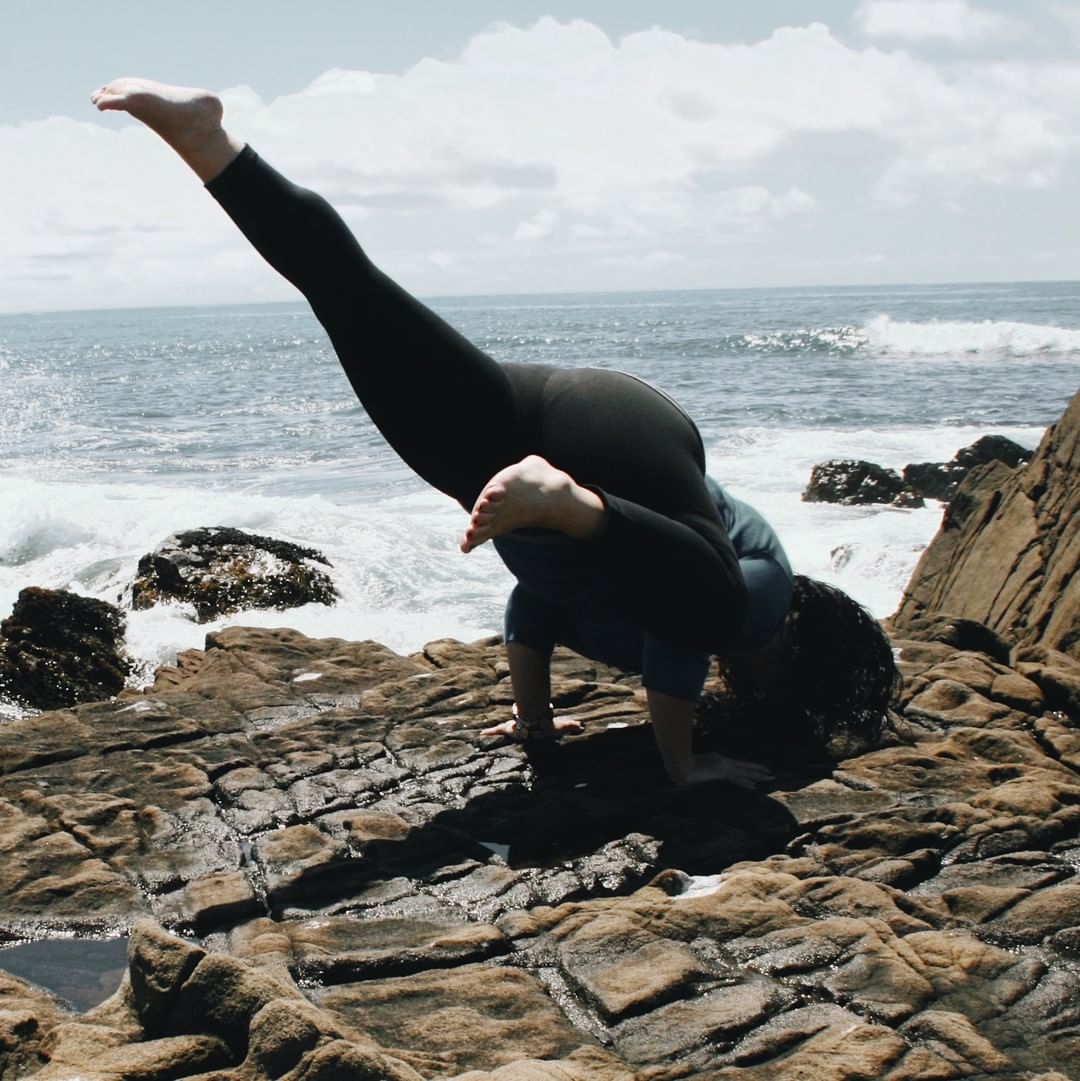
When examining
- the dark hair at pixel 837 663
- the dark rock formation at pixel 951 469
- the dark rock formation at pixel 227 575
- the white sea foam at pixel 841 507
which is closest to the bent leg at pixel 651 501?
the dark hair at pixel 837 663

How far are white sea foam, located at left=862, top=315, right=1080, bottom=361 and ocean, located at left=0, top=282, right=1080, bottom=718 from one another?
0.14 metres

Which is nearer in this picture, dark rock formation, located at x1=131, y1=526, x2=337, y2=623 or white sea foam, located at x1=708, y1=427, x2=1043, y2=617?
dark rock formation, located at x1=131, y1=526, x2=337, y2=623

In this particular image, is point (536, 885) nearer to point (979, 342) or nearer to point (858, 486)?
Result: point (858, 486)

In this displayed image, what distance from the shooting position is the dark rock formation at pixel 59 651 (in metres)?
7.94

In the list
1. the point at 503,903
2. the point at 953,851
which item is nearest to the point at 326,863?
the point at 503,903

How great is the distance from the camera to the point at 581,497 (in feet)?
11.6

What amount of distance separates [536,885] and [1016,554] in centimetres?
491

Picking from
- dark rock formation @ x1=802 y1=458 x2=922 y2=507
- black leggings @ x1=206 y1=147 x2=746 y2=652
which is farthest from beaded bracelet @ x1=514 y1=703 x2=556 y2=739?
dark rock formation @ x1=802 y1=458 x2=922 y2=507

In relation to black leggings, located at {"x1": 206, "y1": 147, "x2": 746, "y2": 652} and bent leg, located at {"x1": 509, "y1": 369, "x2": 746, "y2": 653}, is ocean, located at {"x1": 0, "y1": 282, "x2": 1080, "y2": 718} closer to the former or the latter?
black leggings, located at {"x1": 206, "y1": 147, "x2": 746, "y2": 652}

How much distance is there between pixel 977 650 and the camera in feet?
20.3

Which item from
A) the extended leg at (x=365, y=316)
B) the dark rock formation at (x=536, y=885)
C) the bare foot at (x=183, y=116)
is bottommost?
the dark rock formation at (x=536, y=885)

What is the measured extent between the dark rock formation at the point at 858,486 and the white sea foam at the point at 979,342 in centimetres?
2707

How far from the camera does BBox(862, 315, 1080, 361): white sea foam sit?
43.7 m

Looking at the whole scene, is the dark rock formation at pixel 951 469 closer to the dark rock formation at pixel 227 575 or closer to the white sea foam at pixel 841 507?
the white sea foam at pixel 841 507
